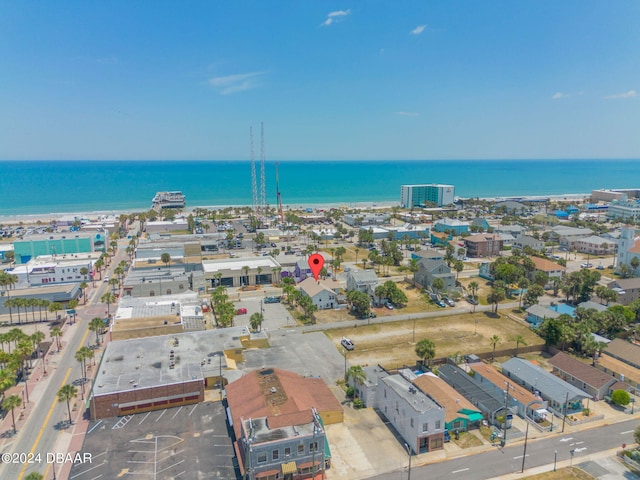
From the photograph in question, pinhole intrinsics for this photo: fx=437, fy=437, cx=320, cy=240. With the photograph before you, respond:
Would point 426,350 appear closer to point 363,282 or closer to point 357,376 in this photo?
point 357,376

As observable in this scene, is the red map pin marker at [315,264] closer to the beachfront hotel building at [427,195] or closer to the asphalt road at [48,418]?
the asphalt road at [48,418]

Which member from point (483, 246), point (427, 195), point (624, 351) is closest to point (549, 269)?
point (483, 246)

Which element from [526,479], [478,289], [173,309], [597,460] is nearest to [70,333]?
[173,309]

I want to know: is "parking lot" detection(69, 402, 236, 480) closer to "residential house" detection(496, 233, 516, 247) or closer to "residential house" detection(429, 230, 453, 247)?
"residential house" detection(429, 230, 453, 247)

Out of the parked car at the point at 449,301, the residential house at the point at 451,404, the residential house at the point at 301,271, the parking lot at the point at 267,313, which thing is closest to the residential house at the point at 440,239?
the parked car at the point at 449,301

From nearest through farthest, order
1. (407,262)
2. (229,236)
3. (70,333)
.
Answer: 1. (70,333)
2. (407,262)
3. (229,236)

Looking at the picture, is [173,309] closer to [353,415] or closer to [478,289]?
[353,415]

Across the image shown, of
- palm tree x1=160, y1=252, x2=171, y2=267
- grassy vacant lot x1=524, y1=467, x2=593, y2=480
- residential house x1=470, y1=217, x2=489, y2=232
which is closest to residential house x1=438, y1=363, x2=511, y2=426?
grassy vacant lot x1=524, y1=467, x2=593, y2=480
